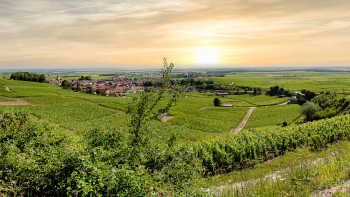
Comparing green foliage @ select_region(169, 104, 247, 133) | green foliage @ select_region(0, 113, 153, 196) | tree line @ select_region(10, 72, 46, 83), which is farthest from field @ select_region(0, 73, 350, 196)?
tree line @ select_region(10, 72, 46, 83)

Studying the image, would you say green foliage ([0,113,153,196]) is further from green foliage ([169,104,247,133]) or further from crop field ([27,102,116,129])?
green foliage ([169,104,247,133])

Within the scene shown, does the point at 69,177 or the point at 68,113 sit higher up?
the point at 69,177

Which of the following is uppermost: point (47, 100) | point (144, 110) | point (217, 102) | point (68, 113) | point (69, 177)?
point (144, 110)

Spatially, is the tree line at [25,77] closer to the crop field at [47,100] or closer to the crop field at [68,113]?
the crop field at [47,100]

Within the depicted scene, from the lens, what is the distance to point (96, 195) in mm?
4602

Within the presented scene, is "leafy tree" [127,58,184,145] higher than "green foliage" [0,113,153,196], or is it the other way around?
"leafy tree" [127,58,184,145]

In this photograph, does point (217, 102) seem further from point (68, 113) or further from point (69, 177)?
point (69, 177)

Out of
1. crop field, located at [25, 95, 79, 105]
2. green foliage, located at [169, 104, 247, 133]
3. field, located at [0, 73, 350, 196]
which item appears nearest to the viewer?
field, located at [0, 73, 350, 196]

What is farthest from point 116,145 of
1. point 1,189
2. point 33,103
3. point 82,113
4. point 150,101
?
point 33,103

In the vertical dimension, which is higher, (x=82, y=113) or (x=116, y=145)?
(x=116, y=145)

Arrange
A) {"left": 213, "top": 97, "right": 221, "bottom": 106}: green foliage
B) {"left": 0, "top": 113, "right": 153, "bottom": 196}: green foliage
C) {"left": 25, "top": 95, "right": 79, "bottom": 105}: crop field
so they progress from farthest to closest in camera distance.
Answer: {"left": 213, "top": 97, "right": 221, "bottom": 106}: green foliage < {"left": 25, "top": 95, "right": 79, "bottom": 105}: crop field < {"left": 0, "top": 113, "right": 153, "bottom": 196}: green foliage

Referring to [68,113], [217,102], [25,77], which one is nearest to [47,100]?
[68,113]

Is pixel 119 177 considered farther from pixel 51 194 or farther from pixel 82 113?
pixel 82 113

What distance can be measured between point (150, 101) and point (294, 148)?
1268 cm
